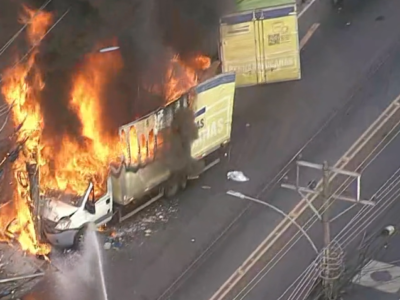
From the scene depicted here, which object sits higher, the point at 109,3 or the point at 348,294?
the point at 109,3

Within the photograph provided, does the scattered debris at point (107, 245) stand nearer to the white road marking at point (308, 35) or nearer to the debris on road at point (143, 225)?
the debris on road at point (143, 225)

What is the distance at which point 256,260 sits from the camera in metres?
25.6

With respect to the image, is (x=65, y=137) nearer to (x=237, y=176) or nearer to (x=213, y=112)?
(x=213, y=112)

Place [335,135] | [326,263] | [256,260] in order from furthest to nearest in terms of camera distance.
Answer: [335,135] < [256,260] < [326,263]

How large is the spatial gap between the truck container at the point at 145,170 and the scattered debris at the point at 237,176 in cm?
62

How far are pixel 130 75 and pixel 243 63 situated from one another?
4.39 metres

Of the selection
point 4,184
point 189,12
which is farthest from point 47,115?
point 189,12

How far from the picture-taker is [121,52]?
28.8 m

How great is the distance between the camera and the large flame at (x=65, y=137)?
26.3 m

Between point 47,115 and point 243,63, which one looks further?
point 243,63

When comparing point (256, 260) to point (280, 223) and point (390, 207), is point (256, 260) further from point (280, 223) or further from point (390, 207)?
point (390, 207)

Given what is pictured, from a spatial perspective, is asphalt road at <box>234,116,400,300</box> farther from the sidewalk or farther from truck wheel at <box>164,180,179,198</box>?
the sidewalk

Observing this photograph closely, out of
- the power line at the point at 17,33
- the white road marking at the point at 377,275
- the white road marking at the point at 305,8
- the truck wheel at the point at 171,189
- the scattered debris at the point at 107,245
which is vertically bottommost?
the white road marking at the point at 377,275

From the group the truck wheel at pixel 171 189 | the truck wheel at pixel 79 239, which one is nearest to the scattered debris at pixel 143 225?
the truck wheel at pixel 171 189
